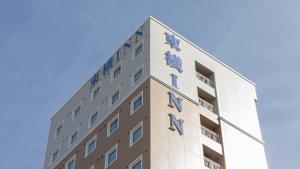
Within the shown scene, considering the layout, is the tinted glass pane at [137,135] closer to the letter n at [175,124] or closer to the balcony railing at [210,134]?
the letter n at [175,124]

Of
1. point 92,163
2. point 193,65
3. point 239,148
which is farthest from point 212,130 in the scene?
point 92,163

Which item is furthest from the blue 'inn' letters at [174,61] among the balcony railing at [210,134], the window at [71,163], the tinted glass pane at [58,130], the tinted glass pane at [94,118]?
the tinted glass pane at [58,130]

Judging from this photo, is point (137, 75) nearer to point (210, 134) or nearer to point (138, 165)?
point (210, 134)

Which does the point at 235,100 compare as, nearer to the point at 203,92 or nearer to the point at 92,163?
the point at 203,92

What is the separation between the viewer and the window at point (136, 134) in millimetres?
61950

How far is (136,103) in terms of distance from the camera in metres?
66.2

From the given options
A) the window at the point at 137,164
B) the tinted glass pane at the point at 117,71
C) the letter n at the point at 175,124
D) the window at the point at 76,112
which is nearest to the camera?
the window at the point at 137,164

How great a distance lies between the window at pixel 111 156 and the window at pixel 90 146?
13.4 feet

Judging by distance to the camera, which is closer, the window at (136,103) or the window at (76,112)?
the window at (136,103)

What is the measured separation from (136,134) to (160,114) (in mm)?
2855

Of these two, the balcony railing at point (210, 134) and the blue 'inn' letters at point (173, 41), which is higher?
the blue 'inn' letters at point (173, 41)

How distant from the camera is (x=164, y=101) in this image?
64.6 metres

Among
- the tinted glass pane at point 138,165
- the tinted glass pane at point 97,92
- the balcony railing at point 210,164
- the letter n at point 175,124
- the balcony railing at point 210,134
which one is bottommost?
the tinted glass pane at point 138,165

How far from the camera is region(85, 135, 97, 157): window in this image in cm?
6995
